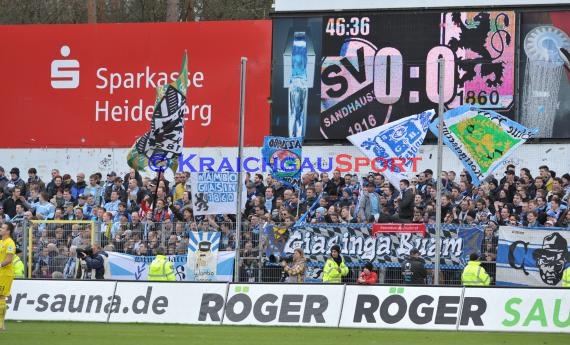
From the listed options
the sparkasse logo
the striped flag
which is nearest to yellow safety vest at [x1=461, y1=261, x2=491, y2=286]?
the striped flag

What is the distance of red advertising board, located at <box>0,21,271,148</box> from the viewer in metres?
34.6

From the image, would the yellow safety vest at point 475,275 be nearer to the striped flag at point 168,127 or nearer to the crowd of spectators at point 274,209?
the crowd of spectators at point 274,209

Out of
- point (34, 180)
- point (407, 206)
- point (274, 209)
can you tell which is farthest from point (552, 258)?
point (34, 180)

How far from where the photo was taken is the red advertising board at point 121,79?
34.6 metres

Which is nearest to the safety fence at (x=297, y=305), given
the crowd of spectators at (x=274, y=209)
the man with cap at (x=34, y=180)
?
the crowd of spectators at (x=274, y=209)

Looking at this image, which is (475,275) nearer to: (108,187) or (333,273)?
(333,273)

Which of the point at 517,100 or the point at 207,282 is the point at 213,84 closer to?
the point at 517,100

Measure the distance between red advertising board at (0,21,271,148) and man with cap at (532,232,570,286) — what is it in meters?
10.7

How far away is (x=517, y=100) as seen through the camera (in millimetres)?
32219

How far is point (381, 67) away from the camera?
33.1m

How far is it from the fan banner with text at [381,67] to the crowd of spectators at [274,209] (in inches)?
121

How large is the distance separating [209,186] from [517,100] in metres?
9.62

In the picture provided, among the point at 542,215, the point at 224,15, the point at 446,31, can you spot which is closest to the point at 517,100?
the point at 446,31

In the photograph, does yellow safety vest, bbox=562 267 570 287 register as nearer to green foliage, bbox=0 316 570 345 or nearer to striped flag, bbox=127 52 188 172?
green foliage, bbox=0 316 570 345
